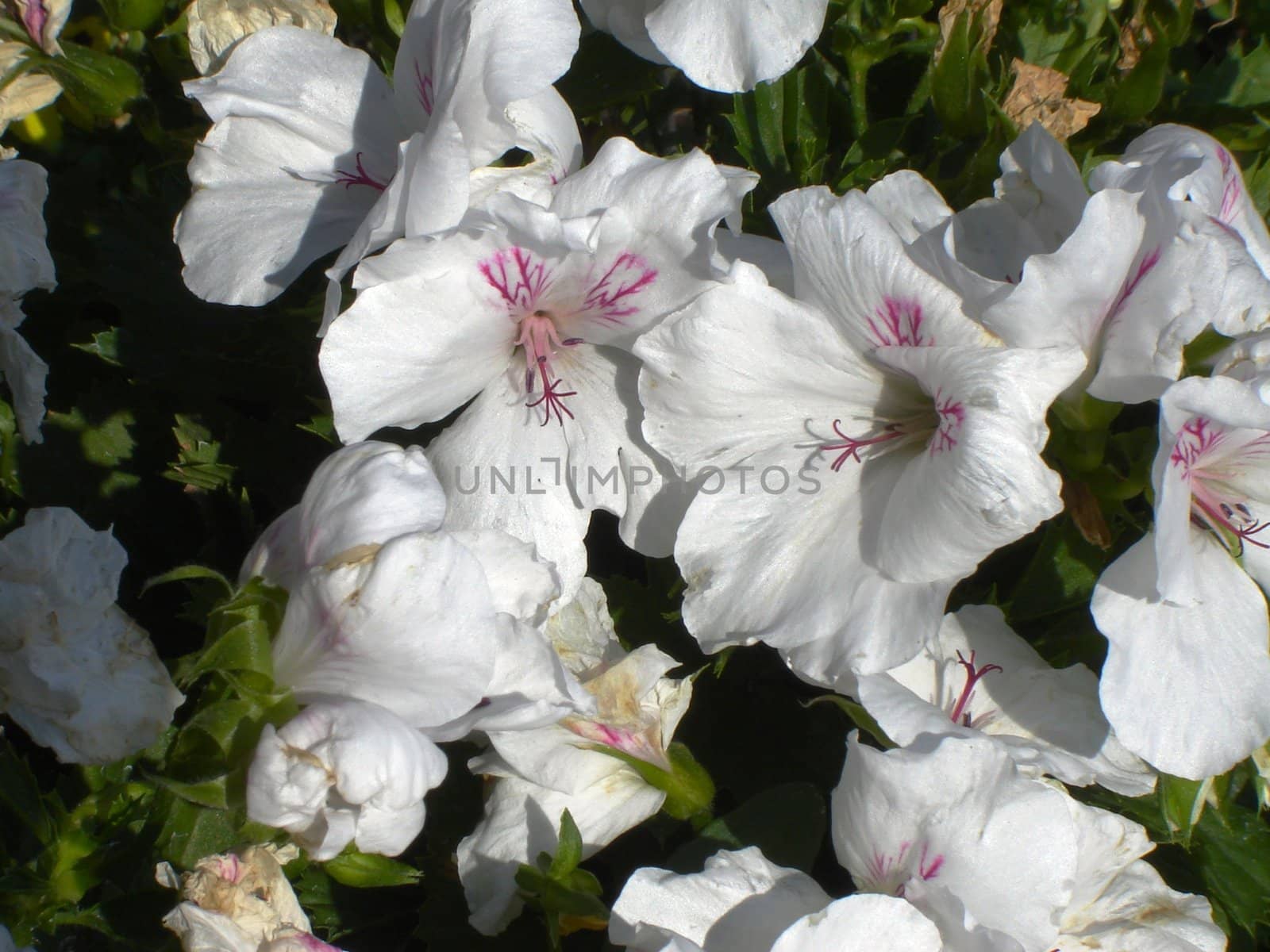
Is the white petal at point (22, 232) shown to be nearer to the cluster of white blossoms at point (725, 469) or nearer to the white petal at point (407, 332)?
the cluster of white blossoms at point (725, 469)

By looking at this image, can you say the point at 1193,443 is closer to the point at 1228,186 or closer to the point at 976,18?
the point at 1228,186

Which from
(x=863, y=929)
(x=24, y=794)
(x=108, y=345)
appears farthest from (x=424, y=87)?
(x=863, y=929)

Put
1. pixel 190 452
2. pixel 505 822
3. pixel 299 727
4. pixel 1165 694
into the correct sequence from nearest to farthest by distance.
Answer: pixel 299 727
pixel 1165 694
pixel 505 822
pixel 190 452

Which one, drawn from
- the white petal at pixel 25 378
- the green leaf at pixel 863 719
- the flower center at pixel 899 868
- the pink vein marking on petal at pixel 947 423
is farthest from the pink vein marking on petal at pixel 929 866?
the white petal at pixel 25 378

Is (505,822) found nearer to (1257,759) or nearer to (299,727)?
(299,727)

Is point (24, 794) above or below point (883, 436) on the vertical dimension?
below

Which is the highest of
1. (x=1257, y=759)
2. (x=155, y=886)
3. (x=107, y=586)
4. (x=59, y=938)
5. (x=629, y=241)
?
(x=629, y=241)

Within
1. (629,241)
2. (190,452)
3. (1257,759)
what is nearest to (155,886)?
(190,452)
